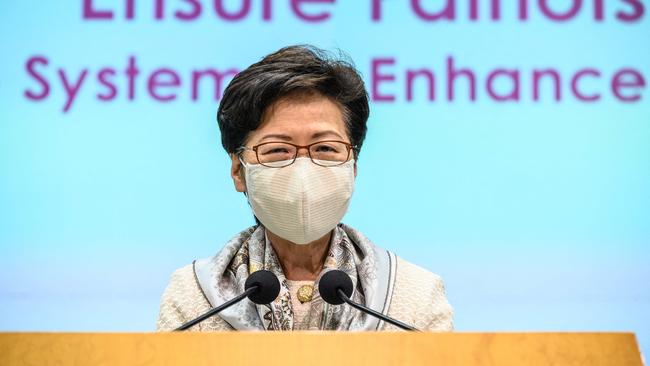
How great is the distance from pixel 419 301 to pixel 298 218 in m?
0.33

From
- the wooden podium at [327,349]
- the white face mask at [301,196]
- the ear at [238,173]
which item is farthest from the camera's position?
the ear at [238,173]

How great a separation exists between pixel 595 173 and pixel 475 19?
0.60 m

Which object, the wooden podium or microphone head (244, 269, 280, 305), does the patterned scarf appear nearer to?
microphone head (244, 269, 280, 305)

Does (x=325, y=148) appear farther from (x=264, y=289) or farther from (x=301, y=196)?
(x=264, y=289)

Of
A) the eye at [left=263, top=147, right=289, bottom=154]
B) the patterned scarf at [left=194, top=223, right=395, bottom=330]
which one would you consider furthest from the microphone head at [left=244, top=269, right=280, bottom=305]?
the eye at [left=263, top=147, right=289, bottom=154]

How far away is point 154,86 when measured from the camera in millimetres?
2857

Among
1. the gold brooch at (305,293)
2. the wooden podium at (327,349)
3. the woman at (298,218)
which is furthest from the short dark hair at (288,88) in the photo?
the wooden podium at (327,349)

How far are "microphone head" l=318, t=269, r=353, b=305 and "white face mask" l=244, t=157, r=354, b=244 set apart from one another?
0.21 m

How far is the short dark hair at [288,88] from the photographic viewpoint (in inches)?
76.1

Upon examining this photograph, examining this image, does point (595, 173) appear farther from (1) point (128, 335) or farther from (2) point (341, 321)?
(1) point (128, 335)

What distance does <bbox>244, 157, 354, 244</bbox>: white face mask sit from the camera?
6.12ft

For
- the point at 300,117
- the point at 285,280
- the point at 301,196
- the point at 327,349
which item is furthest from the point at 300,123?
the point at 327,349

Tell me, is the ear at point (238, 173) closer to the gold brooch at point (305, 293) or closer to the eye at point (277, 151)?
the eye at point (277, 151)

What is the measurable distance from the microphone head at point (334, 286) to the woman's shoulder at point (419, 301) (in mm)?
281
